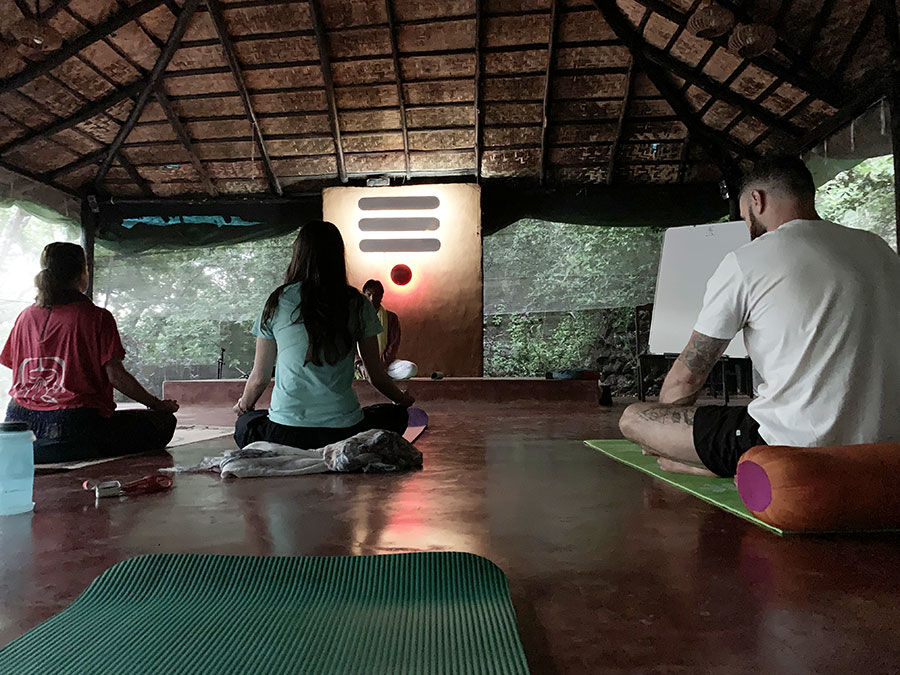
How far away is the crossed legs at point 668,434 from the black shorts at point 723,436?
4 cm

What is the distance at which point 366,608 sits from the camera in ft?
3.15

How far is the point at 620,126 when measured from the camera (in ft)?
21.5

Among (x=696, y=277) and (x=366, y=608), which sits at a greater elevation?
(x=696, y=277)

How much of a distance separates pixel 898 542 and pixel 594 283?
9.68m

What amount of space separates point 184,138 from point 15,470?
5.93m

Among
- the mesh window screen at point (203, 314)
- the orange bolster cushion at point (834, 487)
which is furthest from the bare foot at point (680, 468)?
the mesh window screen at point (203, 314)

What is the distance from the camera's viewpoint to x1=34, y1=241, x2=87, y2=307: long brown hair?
8.16 ft

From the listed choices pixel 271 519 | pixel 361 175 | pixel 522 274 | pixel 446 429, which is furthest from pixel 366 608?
pixel 522 274

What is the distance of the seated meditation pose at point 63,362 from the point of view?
2.49 metres

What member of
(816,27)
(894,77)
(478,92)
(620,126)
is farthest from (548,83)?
(894,77)

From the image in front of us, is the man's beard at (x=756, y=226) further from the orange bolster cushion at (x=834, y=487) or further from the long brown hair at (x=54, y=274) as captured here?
the long brown hair at (x=54, y=274)

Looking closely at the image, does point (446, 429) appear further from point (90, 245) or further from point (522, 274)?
point (522, 274)

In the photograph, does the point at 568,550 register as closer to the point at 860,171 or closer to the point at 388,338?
the point at 388,338

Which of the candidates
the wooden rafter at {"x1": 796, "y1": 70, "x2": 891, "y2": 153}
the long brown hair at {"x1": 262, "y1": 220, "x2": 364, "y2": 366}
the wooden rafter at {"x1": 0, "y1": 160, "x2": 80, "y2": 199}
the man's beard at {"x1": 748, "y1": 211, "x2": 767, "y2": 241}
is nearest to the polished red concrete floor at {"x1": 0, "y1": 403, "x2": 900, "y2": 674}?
the long brown hair at {"x1": 262, "y1": 220, "x2": 364, "y2": 366}
